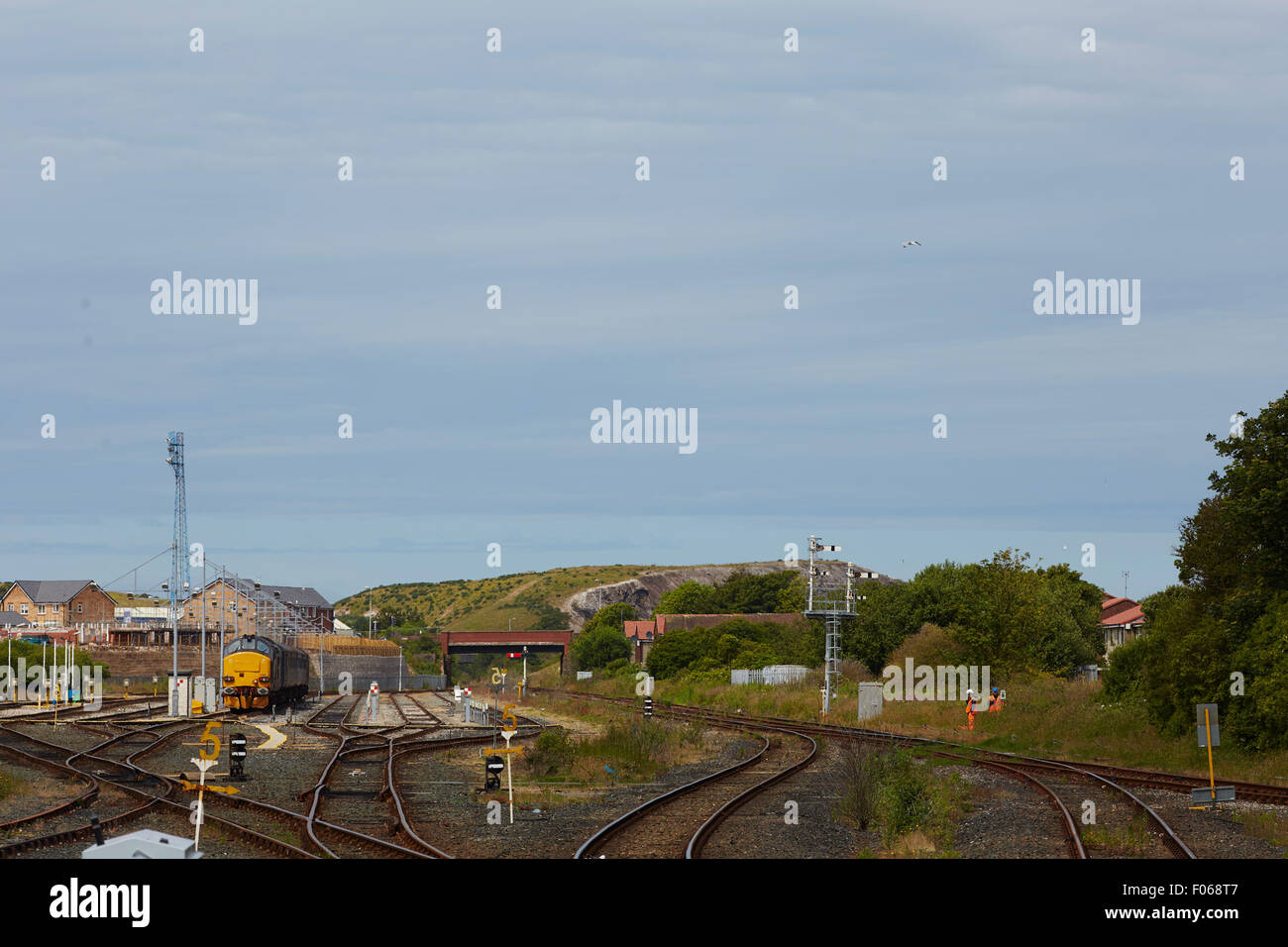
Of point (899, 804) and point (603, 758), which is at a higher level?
point (899, 804)

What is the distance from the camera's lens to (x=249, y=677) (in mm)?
51000

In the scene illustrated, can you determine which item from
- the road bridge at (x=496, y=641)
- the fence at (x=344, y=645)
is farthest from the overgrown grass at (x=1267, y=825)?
the road bridge at (x=496, y=641)

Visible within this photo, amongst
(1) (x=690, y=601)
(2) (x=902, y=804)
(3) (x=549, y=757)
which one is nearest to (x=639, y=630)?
(1) (x=690, y=601)

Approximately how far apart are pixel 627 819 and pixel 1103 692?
2761cm

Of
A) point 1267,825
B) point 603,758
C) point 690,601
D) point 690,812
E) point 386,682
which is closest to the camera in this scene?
point 1267,825

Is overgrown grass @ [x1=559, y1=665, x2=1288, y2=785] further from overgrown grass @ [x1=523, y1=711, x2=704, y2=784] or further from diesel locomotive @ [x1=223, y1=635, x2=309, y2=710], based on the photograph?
diesel locomotive @ [x1=223, y1=635, x2=309, y2=710]

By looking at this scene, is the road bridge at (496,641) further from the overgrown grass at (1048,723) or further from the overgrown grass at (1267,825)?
the overgrown grass at (1267,825)

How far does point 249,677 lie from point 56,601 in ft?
431

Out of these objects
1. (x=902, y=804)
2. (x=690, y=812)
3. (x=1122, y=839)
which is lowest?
(x=690, y=812)

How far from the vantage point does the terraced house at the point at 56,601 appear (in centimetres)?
16525

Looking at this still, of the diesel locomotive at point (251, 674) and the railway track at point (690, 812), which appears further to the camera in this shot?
the diesel locomotive at point (251, 674)

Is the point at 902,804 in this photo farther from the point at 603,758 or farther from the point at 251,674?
the point at 251,674

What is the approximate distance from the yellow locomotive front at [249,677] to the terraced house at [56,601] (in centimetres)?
12569
